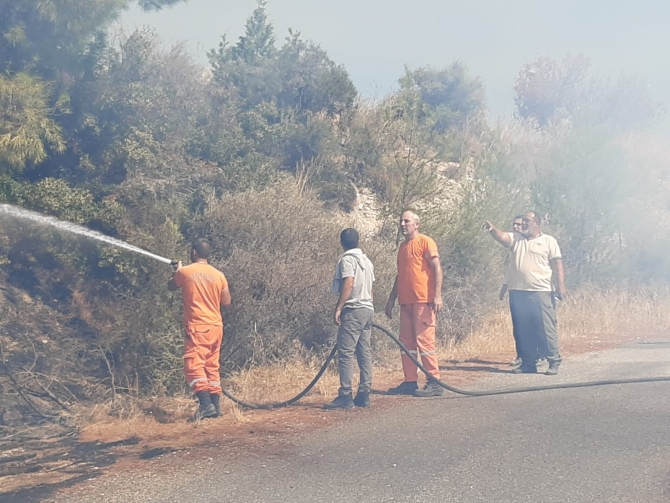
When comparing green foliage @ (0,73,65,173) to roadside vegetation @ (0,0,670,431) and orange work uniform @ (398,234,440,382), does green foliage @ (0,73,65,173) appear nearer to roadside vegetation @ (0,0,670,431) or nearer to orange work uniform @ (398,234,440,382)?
roadside vegetation @ (0,0,670,431)

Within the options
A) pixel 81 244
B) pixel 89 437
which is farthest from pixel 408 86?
pixel 89 437

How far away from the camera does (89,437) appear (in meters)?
6.78

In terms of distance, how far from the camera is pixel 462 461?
5457mm

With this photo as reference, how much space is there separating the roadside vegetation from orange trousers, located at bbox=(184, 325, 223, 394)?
1.01m

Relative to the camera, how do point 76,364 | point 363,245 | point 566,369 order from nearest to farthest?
point 76,364 < point 566,369 < point 363,245

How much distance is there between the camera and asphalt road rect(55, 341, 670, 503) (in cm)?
488

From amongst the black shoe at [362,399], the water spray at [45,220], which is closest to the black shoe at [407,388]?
the black shoe at [362,399]

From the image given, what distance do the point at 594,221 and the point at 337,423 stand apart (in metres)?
12.8

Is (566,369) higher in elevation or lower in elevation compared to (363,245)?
lower

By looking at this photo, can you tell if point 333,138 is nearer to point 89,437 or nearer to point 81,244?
point 81,244

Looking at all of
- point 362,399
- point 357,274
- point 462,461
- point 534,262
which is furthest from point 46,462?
point 534,262

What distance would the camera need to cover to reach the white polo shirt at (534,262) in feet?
28.8

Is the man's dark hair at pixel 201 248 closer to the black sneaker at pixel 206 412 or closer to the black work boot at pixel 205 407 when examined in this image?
the black work boot at pixel 205 407

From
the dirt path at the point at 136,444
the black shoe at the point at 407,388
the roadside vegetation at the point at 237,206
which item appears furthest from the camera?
the roadside vegetation at the point at 237,206
